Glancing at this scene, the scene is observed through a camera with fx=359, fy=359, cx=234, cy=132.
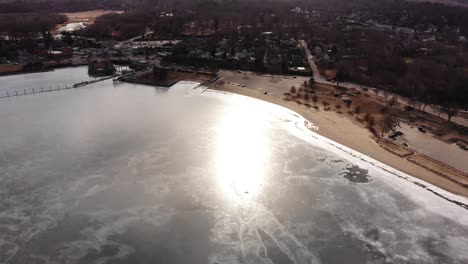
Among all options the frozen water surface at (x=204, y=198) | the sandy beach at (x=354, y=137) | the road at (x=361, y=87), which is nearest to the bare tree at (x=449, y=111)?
the road at (x=361, y=87)

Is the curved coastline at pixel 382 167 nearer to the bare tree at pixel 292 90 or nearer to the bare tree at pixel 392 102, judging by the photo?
the bare tree at pixel 292 90

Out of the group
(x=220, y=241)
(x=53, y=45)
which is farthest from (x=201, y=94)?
(x=53, y=45)

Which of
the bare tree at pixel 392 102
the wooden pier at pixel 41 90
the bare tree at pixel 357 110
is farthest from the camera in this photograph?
the wooden pier at pixel 41 90

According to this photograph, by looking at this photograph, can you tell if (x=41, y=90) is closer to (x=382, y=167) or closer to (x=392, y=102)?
(x=382, y=167)

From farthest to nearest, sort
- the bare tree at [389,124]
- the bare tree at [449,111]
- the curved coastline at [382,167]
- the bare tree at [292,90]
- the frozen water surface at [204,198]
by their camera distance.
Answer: the bare tree at [292,90] < the bare tree at [449,111] < the bare tree at [389,124] < the curved coastline at [382,167] < the frozen water surface at [204,198]

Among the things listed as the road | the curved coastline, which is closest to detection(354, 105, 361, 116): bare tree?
the curved coastline

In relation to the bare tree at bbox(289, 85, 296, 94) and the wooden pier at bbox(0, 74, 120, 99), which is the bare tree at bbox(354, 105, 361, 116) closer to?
the bare tree at bbox(289, 85, 296, 94)

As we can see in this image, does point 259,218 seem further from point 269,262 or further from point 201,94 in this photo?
point 201,94
